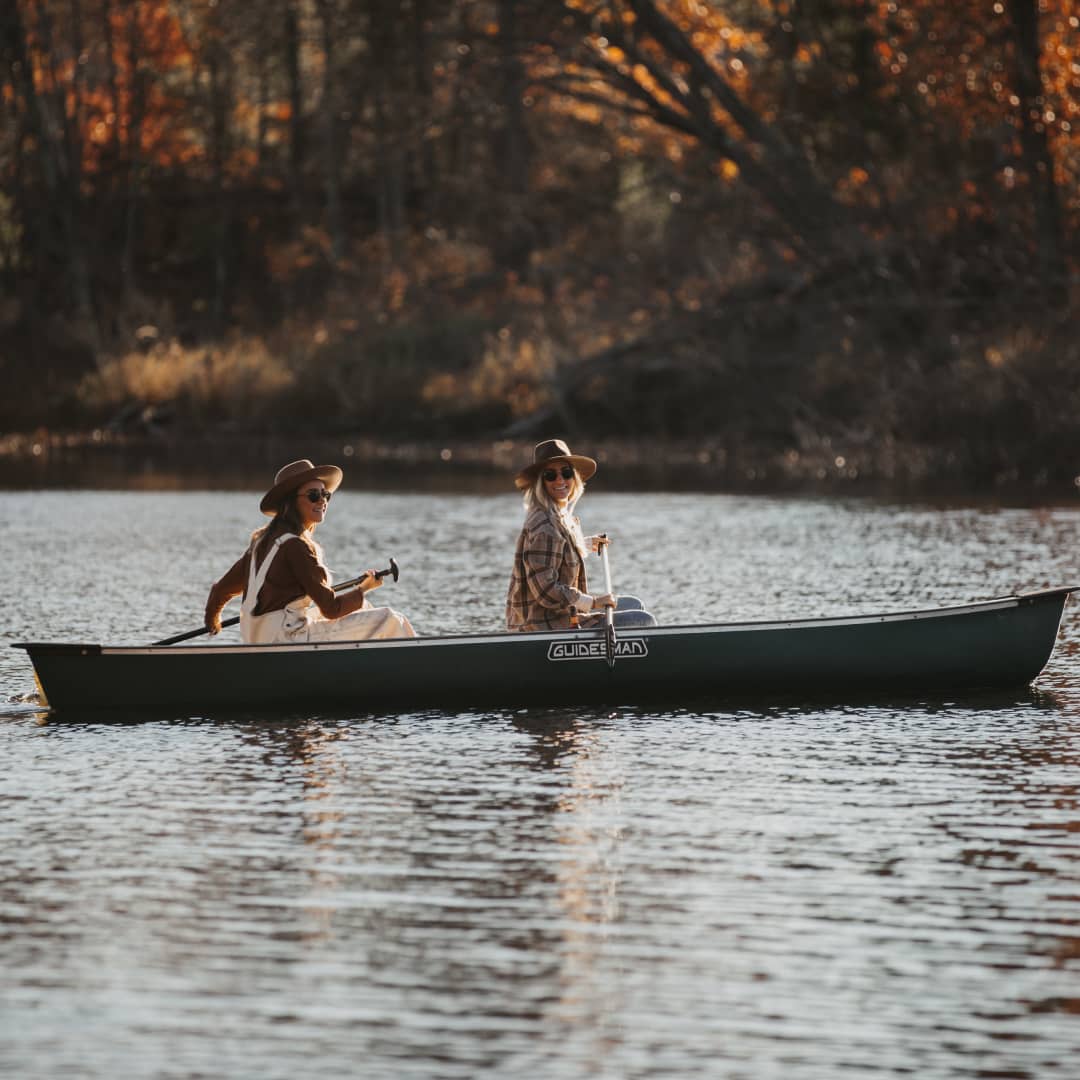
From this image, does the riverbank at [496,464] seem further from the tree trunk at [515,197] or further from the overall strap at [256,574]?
the overall strap at [256,574]

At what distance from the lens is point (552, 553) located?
1193 cm

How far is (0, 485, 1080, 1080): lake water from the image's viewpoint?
639cm

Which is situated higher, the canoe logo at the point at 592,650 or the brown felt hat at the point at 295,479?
the brown felt hat at the point at 295,479

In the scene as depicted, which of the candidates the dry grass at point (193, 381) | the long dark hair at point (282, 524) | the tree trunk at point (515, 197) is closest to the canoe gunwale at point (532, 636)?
the long dark hair at point (282, 524)

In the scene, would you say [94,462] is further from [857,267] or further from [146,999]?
[146,999]

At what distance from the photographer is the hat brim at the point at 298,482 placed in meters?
11.6

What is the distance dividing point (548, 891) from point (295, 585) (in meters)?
4.19

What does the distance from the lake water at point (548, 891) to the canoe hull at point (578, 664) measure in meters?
0.17

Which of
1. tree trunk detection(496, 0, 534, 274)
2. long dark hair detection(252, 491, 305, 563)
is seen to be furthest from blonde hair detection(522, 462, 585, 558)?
tree trunk detection(496, 0, 534, 274)

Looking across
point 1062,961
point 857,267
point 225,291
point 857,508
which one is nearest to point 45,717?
point 1062,961

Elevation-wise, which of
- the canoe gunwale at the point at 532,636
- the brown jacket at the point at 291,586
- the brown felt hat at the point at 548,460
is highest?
the brown felt hat at the point at 548,460

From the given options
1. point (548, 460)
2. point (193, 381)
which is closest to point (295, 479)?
point (548, 460)

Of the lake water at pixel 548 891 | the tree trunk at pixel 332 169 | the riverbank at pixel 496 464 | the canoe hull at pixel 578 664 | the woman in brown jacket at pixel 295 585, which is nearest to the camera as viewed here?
the lake water at pixel 548 891

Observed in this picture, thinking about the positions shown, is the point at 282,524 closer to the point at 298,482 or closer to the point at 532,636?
the point at 298,482
